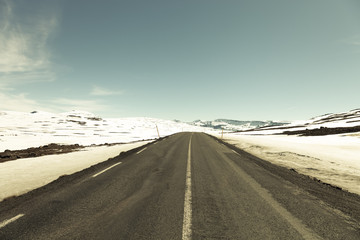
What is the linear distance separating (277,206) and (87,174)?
7079 millimetres

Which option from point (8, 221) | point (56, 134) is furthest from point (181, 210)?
point (56, 134)

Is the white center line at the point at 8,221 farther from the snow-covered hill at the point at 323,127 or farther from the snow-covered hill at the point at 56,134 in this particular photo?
the snow-covered hill at the point at 323,127

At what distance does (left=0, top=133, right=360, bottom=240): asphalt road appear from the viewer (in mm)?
3211

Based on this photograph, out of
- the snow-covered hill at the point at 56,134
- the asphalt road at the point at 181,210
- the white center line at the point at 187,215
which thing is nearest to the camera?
the white center line at the point at 187,215

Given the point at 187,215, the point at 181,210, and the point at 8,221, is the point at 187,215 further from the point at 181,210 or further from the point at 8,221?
the point at 8,221

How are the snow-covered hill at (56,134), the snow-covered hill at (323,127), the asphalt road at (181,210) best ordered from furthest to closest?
the snow-covered hill at (323,127) < the snow-covered hill at (56,134) < the asphalt road at (181,210)

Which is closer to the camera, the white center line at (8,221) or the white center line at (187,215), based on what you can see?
the white center line at (187,215)

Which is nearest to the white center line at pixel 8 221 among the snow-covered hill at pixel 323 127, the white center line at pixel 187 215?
the white center line at pixel 187 215

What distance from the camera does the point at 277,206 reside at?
4.34 metres

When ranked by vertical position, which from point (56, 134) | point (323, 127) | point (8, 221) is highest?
point (323, 127)

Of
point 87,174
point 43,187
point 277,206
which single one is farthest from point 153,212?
point 87,174

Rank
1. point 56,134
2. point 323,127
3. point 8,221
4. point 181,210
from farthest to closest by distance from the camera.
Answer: point 56,134
point 323,127
point 181,210
point 8,221

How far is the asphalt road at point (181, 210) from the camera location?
126 inches

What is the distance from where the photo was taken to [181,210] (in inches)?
159
